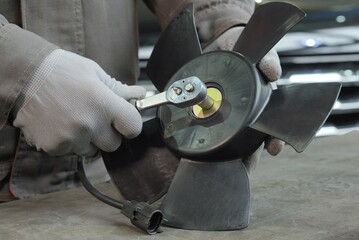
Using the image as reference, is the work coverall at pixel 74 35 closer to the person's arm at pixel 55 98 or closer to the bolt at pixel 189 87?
the person's arm at pixel 55 98

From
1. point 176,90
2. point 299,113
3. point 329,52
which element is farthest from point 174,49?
point 329,52

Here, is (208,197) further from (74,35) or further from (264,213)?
(74,35)

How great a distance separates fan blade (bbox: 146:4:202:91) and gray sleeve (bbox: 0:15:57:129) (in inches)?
9.3

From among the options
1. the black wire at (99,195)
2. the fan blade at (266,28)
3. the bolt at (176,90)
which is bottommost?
the black wire at (99,195)

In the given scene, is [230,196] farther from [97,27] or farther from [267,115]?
[97,27]

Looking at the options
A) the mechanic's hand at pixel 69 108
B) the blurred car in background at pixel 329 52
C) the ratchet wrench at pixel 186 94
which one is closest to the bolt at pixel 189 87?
the ratchet wrench at pixel 186 94

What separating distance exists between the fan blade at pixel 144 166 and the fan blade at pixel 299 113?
20cm

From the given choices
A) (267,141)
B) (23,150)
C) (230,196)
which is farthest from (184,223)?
(23,150)

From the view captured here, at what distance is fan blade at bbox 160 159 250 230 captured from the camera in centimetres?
90

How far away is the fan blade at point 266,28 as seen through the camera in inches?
38.7

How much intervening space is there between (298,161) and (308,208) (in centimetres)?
58

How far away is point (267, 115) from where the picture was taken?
3.04ft

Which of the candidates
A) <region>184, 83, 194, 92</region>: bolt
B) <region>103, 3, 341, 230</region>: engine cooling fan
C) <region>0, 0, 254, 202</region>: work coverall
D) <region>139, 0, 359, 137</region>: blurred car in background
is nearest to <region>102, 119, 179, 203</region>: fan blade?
<region>103, 3, 341, 230</region>: engine cooling fan

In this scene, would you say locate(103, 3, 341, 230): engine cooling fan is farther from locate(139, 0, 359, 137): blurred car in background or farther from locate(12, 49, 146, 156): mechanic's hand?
locate(139, 0, 359, 137): blurred car in background
